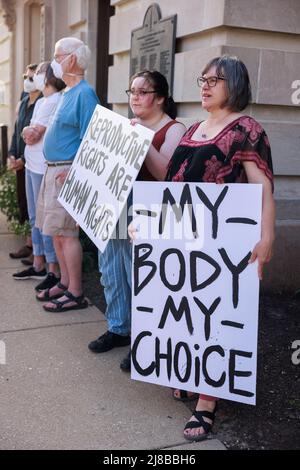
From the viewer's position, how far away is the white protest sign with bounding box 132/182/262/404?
255cm

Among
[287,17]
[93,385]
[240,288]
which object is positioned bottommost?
[93,385]

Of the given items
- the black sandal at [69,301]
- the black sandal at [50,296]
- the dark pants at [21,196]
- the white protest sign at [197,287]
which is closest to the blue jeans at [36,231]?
the black sandal at [50,296]

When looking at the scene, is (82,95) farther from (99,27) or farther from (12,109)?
(12,109)

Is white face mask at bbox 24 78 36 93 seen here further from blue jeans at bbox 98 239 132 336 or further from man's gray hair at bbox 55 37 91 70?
blue jeans at bbox 98 239 132 336

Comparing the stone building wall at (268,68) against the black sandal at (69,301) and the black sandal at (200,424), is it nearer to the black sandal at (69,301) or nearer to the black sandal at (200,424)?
the black sandal at (69,301)

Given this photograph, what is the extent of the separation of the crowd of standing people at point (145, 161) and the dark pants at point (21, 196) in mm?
12

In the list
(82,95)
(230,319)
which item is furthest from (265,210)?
Answer: (82,95)

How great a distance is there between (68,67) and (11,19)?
868cm

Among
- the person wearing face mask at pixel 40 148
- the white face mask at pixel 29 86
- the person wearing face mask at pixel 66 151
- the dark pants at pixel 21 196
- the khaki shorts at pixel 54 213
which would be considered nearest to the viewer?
the person wearing face mask at pixel 66 151

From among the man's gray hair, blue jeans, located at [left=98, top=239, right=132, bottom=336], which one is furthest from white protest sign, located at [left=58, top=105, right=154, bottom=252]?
the man's gray hair

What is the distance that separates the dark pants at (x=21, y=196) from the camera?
5.71 metres

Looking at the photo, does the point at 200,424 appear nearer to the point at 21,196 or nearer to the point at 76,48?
the point at 76,48

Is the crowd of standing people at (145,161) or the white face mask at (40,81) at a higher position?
the white face mask at (40,81)

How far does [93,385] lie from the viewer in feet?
10.3
